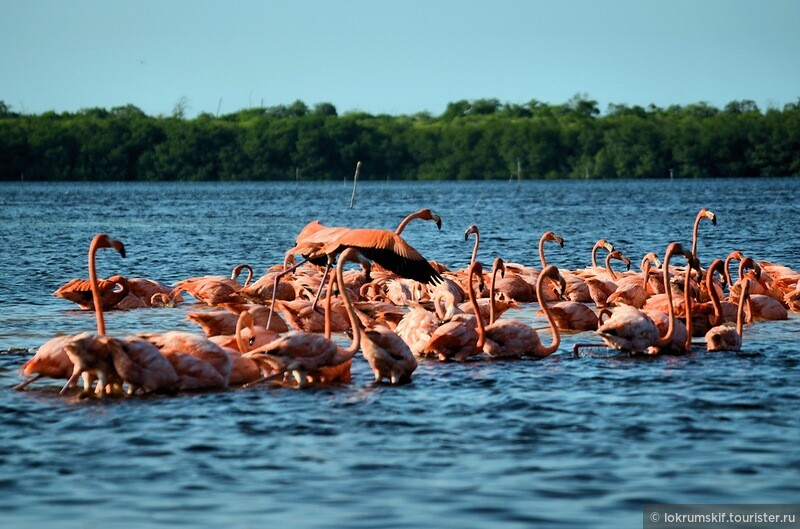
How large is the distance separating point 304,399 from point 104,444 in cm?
201

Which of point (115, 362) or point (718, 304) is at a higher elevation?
point (115, 362)

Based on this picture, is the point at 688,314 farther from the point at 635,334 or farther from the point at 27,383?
the point at 27,383

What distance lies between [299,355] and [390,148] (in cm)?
14144

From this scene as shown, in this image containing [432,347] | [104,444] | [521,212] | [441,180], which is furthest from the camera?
[441,180]

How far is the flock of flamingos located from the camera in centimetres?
1034

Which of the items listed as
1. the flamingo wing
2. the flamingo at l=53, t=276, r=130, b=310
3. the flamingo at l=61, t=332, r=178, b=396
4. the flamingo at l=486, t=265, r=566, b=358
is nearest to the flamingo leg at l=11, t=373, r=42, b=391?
the flamingo at l=61, t=332, r=178, b=396

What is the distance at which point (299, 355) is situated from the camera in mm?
10531

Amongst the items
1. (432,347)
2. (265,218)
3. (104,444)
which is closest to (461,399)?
(432,347)

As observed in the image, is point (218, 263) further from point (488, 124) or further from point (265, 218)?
point (488, 124)

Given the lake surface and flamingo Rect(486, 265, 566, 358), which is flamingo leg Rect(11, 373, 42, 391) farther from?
flamingo Rect(486, 265, 566, 358)

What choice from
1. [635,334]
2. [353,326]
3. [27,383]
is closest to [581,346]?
[635,334]

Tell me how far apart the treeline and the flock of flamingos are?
123586mm

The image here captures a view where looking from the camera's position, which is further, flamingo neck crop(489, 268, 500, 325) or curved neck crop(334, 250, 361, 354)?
flamingo neck crop(489, 268, 500, 325)

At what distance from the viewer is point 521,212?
60750 millimetres
